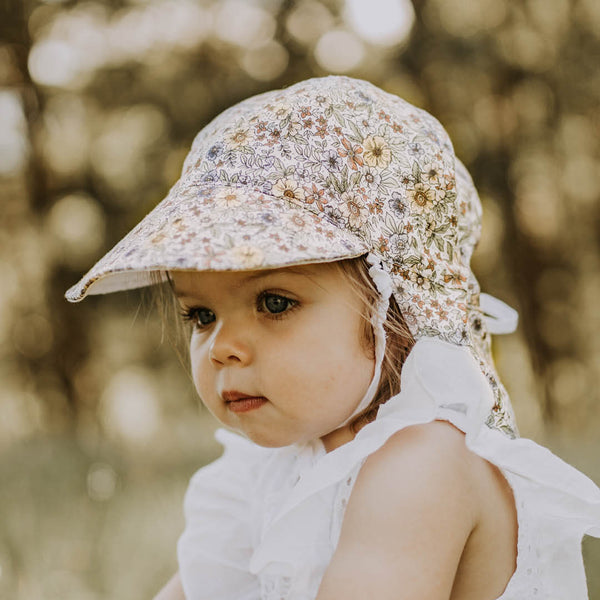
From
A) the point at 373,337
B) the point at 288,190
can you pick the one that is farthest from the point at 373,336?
the point at 288,190

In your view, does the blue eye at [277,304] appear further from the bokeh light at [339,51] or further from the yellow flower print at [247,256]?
the bokeh light at [339,51]

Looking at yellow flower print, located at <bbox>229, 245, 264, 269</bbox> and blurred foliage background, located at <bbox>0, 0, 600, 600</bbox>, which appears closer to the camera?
yellow flower print, located at <bbox>229, 245, 264, 269</bbox>

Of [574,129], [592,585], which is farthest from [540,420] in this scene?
[592,585]

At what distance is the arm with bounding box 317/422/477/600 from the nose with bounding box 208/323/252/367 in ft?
0.77

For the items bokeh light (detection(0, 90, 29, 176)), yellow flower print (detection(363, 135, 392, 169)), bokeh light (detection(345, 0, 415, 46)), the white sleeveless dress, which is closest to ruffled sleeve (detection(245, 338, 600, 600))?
the white sleeveless dress

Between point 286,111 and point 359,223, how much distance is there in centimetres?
21

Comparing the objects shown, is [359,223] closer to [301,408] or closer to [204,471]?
[301,408]

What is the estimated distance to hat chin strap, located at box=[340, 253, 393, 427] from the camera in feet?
3.60

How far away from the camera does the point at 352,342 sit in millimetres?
1099

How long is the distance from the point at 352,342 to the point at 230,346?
0.18 m

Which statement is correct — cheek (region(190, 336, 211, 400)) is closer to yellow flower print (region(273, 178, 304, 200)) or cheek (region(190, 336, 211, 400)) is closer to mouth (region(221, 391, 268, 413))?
mouth (region(221, 391, 268, 413))

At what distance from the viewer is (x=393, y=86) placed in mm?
3867

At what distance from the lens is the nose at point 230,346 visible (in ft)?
3.57

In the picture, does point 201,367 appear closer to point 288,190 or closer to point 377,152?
point 288,190
